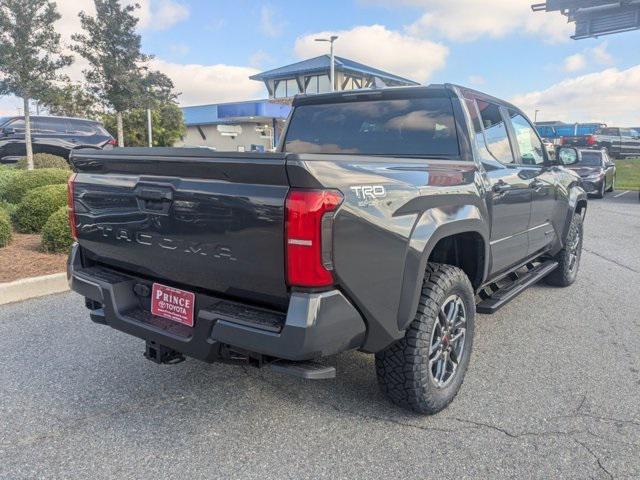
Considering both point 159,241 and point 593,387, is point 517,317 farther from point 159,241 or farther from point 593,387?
point 159,241

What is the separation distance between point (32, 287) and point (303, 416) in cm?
362

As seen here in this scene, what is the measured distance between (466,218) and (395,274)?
87 centimetres

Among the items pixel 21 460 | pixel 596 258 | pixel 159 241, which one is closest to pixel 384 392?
pixel 159 241

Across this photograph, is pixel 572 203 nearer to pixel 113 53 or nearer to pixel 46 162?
pixel 46 162

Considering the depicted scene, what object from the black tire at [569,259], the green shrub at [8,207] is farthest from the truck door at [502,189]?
the green shrub at [8,207]

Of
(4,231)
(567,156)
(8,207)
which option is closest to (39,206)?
(4,231)

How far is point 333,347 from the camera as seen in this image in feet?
7.62

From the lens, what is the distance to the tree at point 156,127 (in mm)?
33844

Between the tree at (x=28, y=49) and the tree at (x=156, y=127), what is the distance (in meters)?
21.1

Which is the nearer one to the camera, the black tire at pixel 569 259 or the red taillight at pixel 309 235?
the red taillight at pixel 309 235

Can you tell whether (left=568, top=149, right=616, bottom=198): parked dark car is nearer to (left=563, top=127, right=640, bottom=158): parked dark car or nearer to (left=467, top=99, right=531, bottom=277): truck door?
(left=467, top=99, right=531, bottom=277): truck door

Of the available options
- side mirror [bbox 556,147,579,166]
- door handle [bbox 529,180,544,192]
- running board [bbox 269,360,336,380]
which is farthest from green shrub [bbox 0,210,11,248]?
side mirror [bbox 556,147,579,166]

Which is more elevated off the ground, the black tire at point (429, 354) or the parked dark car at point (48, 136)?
the parked dark car at point (48, 136)

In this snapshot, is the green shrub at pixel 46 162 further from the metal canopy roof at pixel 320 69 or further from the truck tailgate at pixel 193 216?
the metal canopy roof at pixel 320 69
